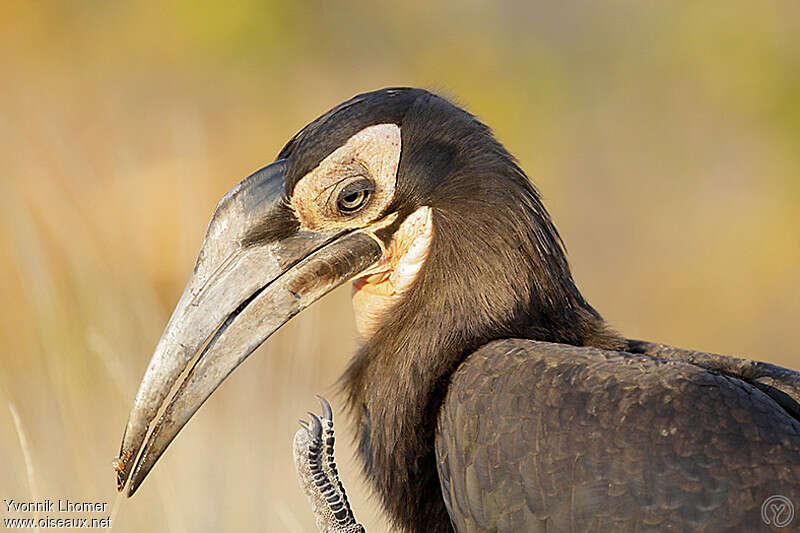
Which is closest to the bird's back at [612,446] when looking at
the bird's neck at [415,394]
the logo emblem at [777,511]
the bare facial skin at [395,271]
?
the logo emblem at [777,511]

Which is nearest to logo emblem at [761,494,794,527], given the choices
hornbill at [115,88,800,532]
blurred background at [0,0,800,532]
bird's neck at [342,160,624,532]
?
hornbill at [115,88,800,532]

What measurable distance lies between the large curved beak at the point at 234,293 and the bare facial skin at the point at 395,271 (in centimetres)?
14

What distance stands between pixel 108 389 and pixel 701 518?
277cm

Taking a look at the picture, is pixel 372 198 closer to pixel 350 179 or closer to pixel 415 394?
pixel 350 179

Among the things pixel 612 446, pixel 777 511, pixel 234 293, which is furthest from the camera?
pixel 234 293

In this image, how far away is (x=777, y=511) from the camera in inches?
86.7

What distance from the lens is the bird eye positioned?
9.14 feet

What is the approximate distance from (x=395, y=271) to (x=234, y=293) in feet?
1.54

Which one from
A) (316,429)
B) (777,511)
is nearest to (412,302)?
(316,429)

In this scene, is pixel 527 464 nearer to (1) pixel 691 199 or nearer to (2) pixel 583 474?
(2) pixel 583 474

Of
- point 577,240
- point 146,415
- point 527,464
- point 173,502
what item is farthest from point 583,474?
point 577,240

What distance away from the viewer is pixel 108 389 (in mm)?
4262

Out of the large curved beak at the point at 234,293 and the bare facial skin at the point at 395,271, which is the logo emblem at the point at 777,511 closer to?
the bare facial skin at the point at 395,271

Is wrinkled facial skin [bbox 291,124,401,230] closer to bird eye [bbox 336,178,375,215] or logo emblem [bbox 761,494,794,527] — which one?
bird eye [bbox 336,178,375,215]
